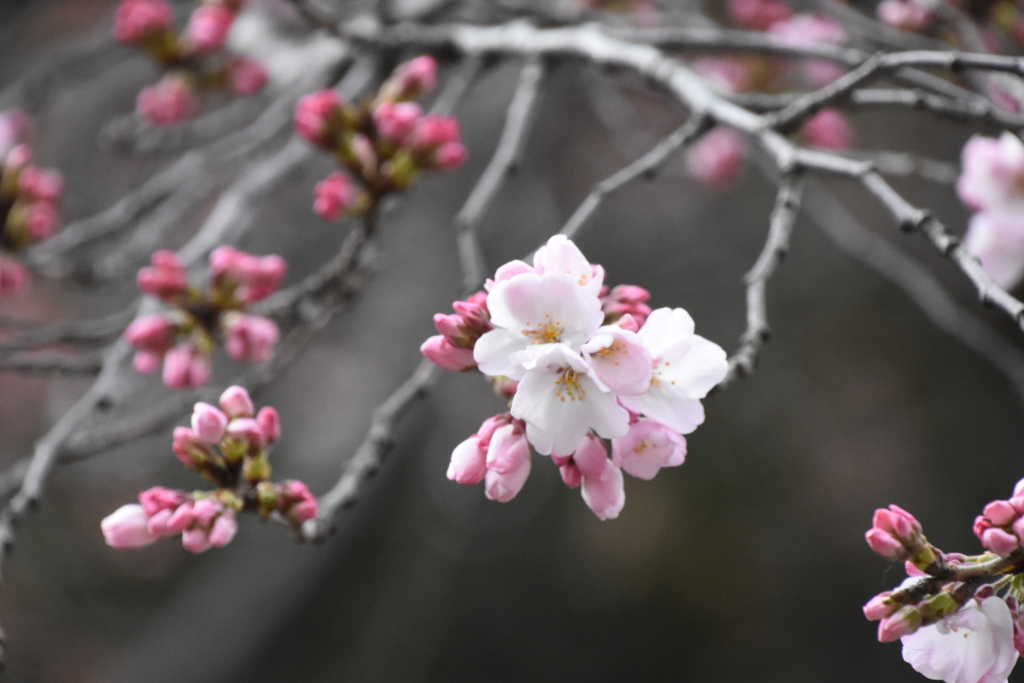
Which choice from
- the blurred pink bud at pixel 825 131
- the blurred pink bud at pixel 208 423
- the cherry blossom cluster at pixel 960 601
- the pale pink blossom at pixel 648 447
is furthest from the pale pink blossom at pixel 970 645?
the blurred pink bud at pixel 825 131

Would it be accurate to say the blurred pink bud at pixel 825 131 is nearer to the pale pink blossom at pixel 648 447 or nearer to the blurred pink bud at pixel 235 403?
the pale pink blossom at pixel 648 447

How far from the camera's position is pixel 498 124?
422cm

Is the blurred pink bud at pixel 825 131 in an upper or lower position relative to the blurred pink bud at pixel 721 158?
upper

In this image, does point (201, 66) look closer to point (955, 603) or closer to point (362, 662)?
point (955, 603)

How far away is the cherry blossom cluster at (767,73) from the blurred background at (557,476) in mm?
1091

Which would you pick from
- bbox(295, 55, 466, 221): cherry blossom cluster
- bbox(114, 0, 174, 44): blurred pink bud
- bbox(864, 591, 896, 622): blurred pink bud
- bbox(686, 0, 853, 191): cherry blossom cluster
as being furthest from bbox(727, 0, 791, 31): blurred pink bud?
bbox(864, 591, 896, 622): blurred pink bud

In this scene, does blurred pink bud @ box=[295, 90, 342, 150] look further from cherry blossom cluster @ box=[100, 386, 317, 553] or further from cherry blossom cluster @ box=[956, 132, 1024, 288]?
cherry blossom cluster @ box=[956, 132, 1024, 288]

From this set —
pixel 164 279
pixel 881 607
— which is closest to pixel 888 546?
pixel 881 607

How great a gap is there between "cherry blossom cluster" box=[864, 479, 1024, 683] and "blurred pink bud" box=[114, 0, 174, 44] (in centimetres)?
215

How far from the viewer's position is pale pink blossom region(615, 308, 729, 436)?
2.40ft

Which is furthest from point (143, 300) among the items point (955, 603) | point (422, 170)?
point (955, 603)

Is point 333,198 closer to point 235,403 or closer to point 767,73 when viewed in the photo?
point 235,403

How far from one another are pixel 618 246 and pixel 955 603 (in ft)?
13.2

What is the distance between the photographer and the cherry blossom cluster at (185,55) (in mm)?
1921
